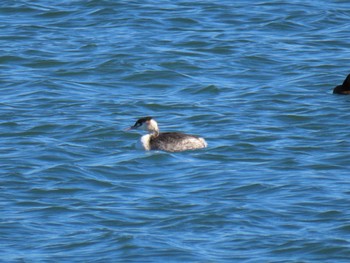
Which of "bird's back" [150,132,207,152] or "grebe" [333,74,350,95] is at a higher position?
"bird's back" [150,132,207,152]

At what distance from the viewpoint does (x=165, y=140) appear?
16.0 metres

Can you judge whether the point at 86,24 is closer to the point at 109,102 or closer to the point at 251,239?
the point at 109,102

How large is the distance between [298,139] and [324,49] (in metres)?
5.77

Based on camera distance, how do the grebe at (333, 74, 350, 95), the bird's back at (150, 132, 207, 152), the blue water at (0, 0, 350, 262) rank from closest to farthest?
the blue water at (0, 0, 350, 262) → the bird's back at (150, 132, 207, 152) → the grebe at (333, 74, 350, 95)

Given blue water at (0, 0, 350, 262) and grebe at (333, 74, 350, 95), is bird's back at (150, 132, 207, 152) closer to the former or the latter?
blue water at (0, 0, 350, 262)

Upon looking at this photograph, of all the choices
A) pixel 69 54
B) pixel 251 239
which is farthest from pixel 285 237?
pixel 69 54

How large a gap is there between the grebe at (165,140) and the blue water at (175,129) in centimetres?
12

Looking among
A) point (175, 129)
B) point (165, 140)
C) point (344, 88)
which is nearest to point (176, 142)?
point (165, 140)

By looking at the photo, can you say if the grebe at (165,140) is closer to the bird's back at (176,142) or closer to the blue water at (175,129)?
the bird's back at (176,142)

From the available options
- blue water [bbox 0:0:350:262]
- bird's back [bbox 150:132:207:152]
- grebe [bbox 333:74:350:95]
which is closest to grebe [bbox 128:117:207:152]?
bird's back [bbox 150:132:207:152]

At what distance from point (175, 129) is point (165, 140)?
1233 mm

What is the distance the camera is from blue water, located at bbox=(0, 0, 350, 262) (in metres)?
12.5

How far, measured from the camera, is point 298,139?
54.0 feet

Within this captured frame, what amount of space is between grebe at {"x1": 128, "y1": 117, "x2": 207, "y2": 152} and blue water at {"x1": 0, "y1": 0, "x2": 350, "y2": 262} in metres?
0.12
